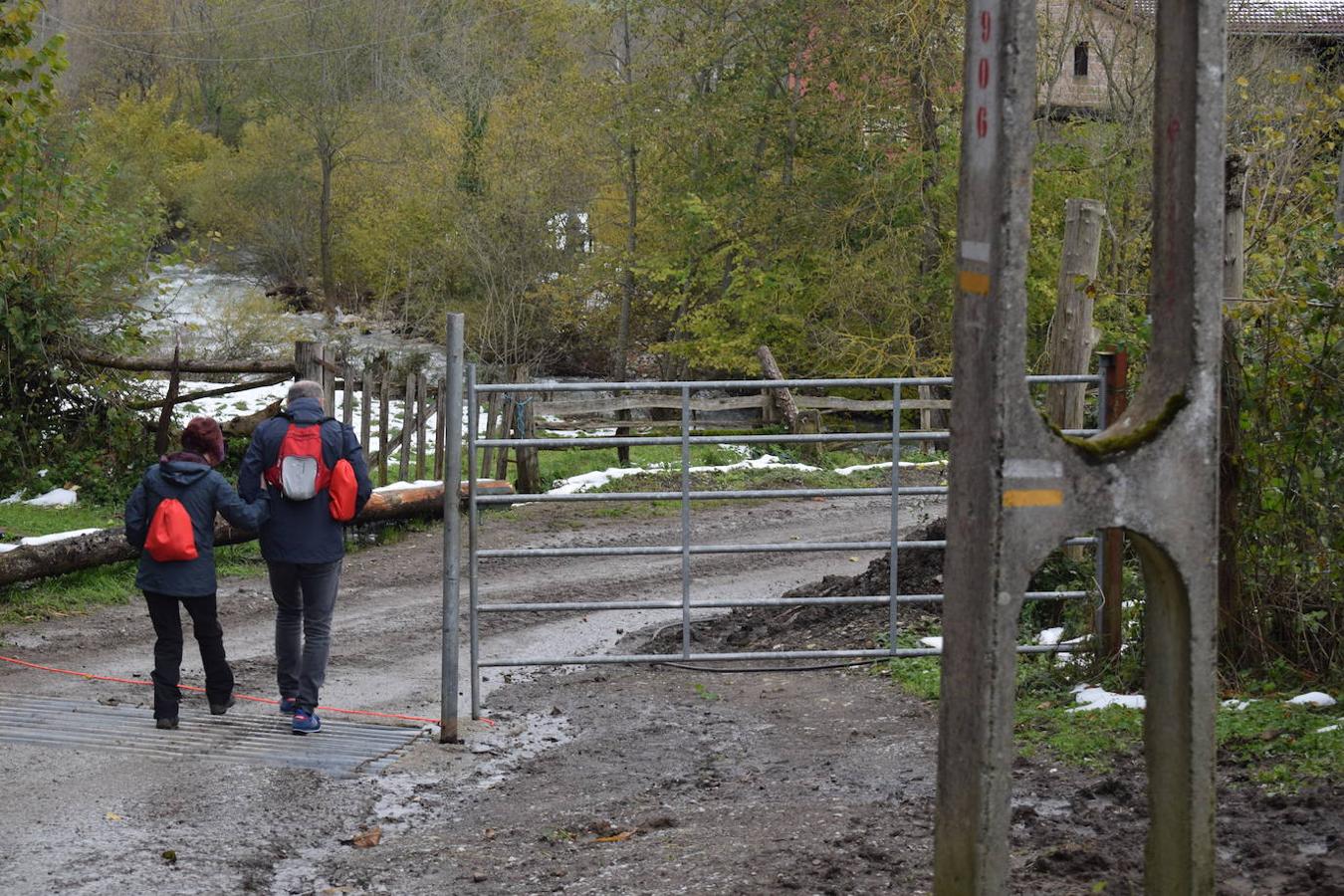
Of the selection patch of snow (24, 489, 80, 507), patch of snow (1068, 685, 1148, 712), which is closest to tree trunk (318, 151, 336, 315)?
patch of snow (24, 489, 80, 507)

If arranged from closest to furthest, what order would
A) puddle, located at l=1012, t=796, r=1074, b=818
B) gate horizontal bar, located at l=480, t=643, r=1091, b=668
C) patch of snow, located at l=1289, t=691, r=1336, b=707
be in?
puddle, located at l=1012, t=796, r=1074, b=818 < patch of snow, located at l=1289, t=691, r=1336, b=707 < gate horizontal bar, located at l=480, t=643, r=1091, b=668

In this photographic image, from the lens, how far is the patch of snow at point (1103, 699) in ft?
23.3

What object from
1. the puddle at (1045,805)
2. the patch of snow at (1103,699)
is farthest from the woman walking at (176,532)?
the patch of snow at (1103,699)

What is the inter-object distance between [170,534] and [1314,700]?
5.55 metres

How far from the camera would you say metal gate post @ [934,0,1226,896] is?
376cm

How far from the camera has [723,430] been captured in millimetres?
23531

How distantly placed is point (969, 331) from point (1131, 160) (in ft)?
61.9

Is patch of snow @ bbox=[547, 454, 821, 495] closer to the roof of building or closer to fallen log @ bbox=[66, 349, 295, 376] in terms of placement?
fallen log @ bbox=[66, 349, 295, 376]

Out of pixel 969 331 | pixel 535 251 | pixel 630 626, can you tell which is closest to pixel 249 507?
pixel 630 626

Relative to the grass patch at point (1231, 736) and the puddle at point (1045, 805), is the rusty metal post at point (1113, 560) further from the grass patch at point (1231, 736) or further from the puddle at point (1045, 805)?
the puddle at point (1045, 805)

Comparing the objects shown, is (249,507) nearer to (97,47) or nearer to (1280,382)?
(1280,382)

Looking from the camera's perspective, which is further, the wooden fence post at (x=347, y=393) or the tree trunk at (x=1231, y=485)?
the wooden fence post at (x=347, y=393)

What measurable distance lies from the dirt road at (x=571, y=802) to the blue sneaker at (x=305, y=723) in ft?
0.35

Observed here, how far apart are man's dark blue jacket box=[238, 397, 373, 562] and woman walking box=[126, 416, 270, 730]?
0.08 m
